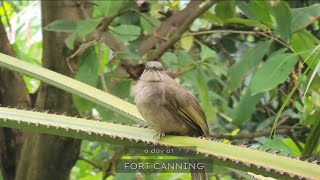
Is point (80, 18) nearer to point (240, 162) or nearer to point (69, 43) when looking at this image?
point (69, 43)

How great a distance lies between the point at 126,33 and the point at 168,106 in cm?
79

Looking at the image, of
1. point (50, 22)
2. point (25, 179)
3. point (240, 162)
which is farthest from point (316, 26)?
point (240, 162)

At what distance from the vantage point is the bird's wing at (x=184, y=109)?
179 cm

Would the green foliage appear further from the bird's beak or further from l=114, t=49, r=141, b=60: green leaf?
the bird's beak

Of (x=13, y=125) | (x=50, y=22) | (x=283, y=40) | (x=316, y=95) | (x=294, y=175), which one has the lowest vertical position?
(x=294, y=175)

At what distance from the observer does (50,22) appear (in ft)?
8.54

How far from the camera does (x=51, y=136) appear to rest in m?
2.33

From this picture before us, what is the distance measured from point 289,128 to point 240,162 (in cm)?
194

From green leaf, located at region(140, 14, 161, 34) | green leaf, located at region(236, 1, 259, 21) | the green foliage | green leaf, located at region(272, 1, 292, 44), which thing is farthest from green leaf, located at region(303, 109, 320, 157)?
green leaf, located at region(140, 14, 161, 34)

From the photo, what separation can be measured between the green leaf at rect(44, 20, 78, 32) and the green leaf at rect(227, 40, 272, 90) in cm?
64

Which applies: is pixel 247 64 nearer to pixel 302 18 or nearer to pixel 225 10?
pixel 302 18

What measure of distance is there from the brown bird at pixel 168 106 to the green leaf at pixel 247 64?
548 millimetres

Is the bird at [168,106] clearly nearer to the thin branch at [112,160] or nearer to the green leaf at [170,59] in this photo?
the green leaf at [170,59]

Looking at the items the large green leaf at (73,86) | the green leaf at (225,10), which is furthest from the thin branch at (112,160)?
the large green leaf at (73,86)
